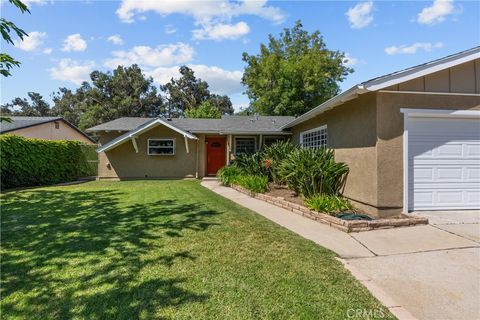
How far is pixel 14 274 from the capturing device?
356 centimetres

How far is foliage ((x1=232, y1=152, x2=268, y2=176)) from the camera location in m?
12.0

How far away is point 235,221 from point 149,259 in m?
2.42

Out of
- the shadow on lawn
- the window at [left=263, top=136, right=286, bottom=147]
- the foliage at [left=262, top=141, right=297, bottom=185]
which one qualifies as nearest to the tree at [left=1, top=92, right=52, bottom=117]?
the window at [left=263, top=136, right=286, bottom=147]

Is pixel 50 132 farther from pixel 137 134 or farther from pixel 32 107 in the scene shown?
pixel 32 107

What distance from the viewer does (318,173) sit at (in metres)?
7.95

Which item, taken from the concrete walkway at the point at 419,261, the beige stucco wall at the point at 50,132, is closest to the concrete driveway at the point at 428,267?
the concrete walkway at the point at 419,261

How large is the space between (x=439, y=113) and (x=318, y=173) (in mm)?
3257

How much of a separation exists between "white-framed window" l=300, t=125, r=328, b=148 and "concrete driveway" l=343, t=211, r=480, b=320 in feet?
15.7

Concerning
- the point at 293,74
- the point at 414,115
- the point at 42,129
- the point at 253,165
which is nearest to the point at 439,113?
the point at 414,115

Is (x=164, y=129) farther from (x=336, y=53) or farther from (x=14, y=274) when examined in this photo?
(x=336, y=53)

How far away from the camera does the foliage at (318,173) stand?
7.94 metres

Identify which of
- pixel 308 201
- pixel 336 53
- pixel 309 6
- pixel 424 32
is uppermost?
pixel 336 53

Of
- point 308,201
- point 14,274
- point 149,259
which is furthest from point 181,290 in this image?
point 308,201

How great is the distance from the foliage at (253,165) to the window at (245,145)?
2.45 meters
